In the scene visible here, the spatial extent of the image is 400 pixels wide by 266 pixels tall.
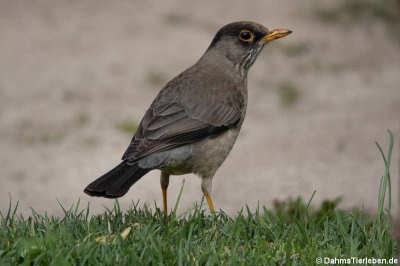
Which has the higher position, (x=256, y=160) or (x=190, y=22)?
(x=190, y=22)

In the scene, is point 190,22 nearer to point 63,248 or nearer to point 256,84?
point 256,84

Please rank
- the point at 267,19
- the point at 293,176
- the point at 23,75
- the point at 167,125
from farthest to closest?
the point at 267,19 → the point at 23,75 → the point at 293,176 → the point at 167,125

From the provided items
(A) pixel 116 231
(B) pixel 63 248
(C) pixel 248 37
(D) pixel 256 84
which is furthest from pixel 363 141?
(B) pixel 63 248

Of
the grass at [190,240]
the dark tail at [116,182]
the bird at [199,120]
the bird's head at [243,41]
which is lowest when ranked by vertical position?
the grass at [190,240]

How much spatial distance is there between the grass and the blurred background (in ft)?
11.4

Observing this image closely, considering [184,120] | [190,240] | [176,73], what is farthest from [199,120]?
[176,73]

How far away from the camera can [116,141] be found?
10781 millimetres

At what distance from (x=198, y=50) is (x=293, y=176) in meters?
5.42

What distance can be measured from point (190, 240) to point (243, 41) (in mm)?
2639

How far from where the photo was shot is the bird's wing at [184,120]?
219 inches

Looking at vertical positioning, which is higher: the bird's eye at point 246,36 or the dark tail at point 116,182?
the bird's eye at point 246,36

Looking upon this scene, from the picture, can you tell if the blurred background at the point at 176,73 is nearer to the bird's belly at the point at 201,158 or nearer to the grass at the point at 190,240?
the bird's belly at the point at 201,158

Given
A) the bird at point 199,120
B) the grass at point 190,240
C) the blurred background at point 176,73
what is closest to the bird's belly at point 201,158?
the bird at point 199,120

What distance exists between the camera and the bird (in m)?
5.46
